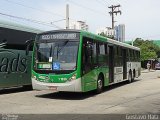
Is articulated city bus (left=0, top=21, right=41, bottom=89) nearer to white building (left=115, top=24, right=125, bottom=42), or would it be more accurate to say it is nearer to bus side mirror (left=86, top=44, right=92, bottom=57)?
bus side mirror (left=86, top=44, right=92, bottom=57)

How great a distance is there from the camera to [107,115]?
10703 mm

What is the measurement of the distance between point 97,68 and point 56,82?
2.88 meters

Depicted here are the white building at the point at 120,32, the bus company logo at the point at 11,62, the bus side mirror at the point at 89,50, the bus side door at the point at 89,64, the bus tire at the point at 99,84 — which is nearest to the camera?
the bus side door at the point at 89,64

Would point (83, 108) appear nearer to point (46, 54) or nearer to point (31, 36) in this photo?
point (46, 54)

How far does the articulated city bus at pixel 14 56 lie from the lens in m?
16.6

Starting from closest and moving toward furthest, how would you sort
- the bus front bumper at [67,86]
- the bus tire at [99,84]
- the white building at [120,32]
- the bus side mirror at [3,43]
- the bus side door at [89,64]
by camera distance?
the bus front bumper at [67,86] → the bus side door at [89,64] → the bus side mirror at [3,43] → the bus tire at [99,84] → the white building at [120,32]

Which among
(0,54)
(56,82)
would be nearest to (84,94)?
(56,82)

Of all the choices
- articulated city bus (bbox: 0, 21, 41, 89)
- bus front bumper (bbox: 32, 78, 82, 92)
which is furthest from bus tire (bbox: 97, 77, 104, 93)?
articulated city bus (bbox: 0, 21, 41, 89)

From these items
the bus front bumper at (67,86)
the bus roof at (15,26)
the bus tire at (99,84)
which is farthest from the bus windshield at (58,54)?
the bus tire at (99,84)

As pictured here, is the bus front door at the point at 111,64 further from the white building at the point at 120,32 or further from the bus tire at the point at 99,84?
the white building at the point at 120,32

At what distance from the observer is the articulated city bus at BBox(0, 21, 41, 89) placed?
654 inches

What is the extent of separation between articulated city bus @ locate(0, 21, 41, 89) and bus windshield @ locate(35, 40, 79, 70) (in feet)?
7.21

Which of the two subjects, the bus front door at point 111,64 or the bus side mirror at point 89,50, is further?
the bus front door at point 111,64

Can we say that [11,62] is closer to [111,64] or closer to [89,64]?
[89,64]
